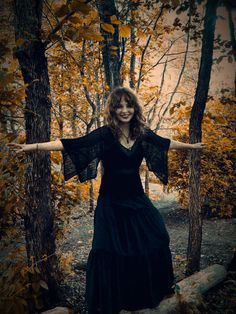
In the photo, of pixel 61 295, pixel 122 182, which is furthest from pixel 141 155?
pixel 61 295

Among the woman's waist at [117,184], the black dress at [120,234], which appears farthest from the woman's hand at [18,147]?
the woman's waist at [117,184]

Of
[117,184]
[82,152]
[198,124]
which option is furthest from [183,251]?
[82,152]

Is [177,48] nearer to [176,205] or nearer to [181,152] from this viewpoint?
[181,152]

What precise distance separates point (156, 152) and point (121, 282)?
1464 millimetres

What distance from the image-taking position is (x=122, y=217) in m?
2.64

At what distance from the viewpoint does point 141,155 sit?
2.84 meters

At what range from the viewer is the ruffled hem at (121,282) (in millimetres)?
2434

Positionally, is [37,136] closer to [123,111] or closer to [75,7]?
[123,111]

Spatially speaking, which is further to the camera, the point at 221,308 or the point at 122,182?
the point at 221,308

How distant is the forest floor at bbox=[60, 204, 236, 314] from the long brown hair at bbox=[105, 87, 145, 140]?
2255 mm

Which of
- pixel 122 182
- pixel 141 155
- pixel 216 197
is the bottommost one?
pixel 216 197

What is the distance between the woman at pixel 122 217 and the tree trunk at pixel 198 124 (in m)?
0.79

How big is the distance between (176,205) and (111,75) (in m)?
6.31

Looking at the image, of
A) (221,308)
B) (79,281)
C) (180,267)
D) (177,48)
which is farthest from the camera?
(177,48)
